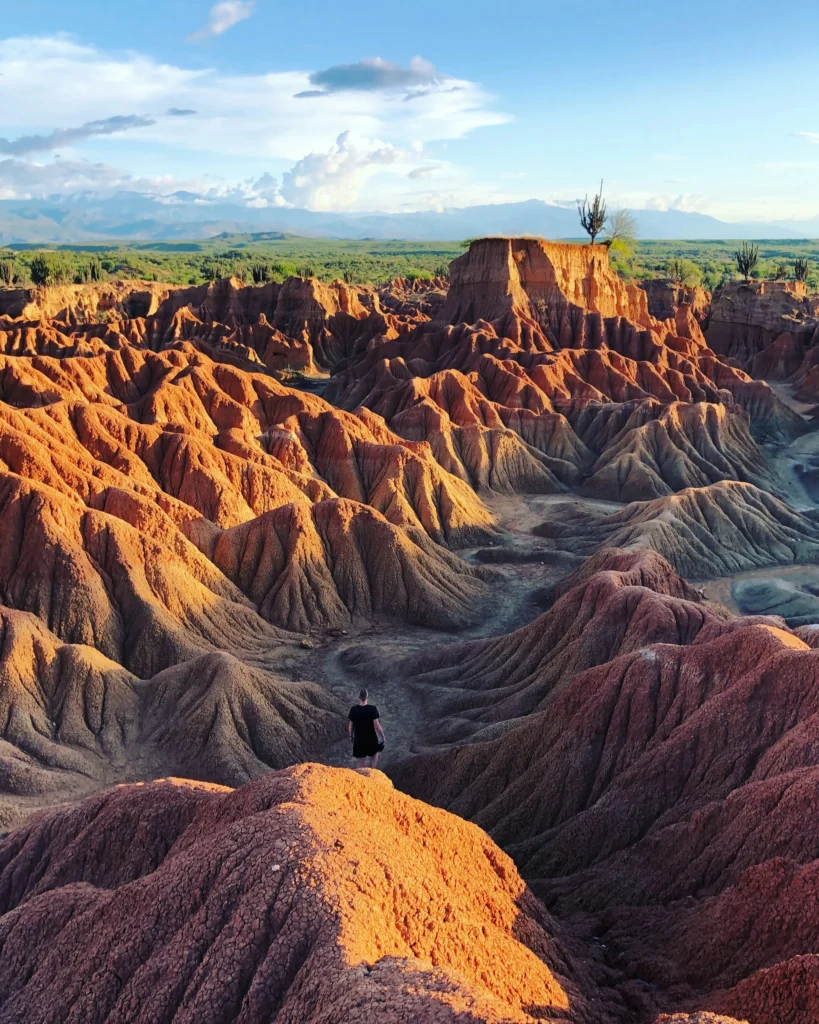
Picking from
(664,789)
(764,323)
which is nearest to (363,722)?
(664,789)

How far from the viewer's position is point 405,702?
1176 inches

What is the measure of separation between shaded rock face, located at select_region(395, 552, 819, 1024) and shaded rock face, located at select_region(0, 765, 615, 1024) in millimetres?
2446

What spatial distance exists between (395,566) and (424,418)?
919 inches

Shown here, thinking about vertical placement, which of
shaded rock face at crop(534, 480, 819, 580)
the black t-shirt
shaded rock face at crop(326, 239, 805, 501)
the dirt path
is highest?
shaded rock face at crop(326, 239, 805, 501)

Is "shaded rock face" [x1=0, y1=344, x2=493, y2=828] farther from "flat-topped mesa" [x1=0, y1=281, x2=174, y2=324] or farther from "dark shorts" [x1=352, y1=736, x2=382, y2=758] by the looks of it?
"flat-topped mesa" [x1=0, y1=281, x2=174, y2=324]

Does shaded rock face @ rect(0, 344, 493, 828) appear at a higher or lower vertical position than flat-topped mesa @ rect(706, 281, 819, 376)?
lower

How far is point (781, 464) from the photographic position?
218 ft

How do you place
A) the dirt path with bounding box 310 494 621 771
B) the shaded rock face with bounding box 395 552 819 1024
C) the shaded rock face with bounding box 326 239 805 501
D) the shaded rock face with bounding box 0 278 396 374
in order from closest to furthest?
the shaded rock face with bounding box 395 552 819 1024
the dirt path with bounding box 310 494 621 771
the shaded rock face with bounding box 326 239 805 501
the shaded rock face with bounding box 0 278 396 374

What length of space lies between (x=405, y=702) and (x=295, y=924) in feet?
63.3

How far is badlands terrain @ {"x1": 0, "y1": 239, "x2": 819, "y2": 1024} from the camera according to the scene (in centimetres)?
1147

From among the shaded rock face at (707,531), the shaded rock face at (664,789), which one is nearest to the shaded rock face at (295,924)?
the shaded rock face at (664,789)

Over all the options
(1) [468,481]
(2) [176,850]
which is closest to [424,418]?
(1) [468,481]

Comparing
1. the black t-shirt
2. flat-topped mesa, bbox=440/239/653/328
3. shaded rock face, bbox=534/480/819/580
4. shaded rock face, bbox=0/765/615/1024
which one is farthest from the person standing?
flat-topped mesa, bbox=440/239/653/328

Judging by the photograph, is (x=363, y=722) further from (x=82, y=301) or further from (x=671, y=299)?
(x=671, y=299)
